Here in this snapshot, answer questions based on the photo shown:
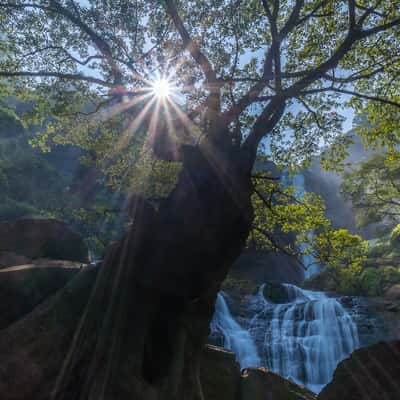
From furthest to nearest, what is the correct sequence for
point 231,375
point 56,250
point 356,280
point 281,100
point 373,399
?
1. point 356,280
2. point 56,250
3. point 231,375
4. point 281,100
5. point 373,399

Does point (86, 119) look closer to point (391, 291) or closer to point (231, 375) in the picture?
point (231, 375)

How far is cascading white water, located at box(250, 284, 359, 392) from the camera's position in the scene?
16.3 metres

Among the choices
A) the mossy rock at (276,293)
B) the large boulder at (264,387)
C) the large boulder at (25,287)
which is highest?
the mossy rock at (276,293)

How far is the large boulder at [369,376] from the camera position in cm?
643

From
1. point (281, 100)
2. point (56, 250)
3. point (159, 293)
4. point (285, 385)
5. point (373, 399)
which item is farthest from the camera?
point (56, 250)

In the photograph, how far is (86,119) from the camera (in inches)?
398

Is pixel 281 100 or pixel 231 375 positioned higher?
pixel 281 100

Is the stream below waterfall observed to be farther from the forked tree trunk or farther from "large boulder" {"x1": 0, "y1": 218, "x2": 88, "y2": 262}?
the forked tree trunk

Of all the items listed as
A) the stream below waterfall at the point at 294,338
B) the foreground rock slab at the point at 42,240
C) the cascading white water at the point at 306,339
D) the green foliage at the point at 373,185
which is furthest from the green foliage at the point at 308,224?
the green foliage at the point at 373,185

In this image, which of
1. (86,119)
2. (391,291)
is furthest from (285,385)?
(391,291)

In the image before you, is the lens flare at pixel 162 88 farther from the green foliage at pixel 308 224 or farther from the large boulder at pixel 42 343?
the large boulder at pixel 42 343

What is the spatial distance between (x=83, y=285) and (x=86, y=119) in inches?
259

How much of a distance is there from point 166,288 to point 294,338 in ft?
53.4

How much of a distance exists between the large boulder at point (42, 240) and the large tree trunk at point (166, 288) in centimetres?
733
